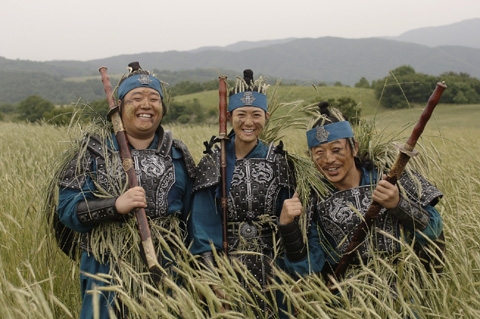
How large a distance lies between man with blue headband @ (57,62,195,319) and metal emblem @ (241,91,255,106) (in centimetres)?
51

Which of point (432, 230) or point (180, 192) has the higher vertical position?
point (180, 192)

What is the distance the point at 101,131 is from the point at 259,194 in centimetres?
107

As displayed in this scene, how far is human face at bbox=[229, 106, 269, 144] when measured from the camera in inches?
105

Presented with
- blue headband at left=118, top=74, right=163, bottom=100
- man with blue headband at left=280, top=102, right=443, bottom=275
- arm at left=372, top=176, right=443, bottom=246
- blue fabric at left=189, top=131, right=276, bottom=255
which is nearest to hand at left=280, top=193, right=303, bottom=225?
man with blue headband at left=280, top=102, right=443, bottom=275

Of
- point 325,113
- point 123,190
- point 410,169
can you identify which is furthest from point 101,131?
point 410,169

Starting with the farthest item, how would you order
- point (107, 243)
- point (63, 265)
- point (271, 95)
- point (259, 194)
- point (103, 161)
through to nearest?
point (271, 95), point (63, 265), point (259, 194), point (103, 161), point (107, 243)

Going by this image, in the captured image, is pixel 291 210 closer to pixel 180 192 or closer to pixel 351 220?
pixel 351 220

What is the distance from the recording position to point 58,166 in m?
2.57

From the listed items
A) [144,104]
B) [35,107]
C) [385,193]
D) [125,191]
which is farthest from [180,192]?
[35,107]

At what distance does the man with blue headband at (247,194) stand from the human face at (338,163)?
0.28 meters

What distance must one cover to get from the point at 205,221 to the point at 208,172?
1.02ft

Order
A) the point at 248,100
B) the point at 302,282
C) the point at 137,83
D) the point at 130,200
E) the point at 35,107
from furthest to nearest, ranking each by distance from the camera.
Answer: the point at 35,107
the point at 248,100
the point at 137,83
the point at 302,282
the point at 130,200

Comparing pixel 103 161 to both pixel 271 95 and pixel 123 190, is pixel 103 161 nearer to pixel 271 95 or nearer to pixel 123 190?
pixel 123 190

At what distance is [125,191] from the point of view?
2.45m
